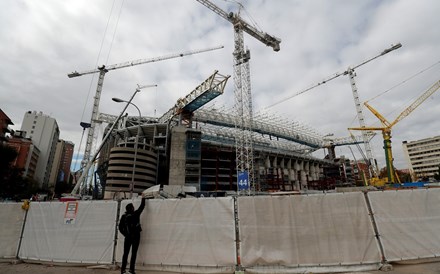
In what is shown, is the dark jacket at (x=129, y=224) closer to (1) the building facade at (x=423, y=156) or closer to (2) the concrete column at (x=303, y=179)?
(2) the concrete column at (x=303, y=179)

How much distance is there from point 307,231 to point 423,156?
489 ft

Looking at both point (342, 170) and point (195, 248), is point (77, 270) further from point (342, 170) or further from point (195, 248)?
point (342, 170)

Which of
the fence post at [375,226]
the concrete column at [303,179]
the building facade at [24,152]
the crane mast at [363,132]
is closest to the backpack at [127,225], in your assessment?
the fence post at [375,226]

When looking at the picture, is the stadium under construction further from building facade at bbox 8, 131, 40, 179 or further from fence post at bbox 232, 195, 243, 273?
fence post at bbox 232, 195, 243, 273

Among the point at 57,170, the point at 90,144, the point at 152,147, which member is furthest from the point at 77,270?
the point at 57,170

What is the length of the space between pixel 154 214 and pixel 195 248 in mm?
1431

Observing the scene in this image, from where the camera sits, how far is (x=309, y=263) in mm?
5262

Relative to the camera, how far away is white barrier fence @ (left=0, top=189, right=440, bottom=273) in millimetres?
5332

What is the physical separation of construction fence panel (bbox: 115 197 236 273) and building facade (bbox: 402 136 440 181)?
137 m

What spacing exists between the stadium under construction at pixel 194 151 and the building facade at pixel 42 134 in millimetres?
51249

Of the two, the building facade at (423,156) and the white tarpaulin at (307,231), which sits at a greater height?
the building facade at (423,156)

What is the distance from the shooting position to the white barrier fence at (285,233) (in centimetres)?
533

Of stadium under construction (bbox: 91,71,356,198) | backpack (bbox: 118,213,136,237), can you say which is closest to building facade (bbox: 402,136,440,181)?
stadium under construction (bbox: 91,71,356,198)

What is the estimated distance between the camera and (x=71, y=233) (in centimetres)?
654
